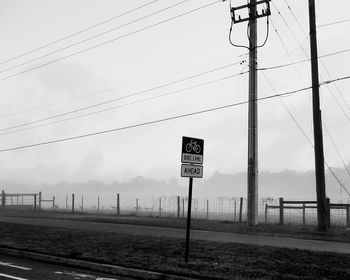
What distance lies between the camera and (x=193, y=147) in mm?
10797

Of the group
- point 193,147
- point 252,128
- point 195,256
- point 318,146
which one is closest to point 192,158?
point 193,147

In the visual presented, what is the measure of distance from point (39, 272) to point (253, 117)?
13.5 meters

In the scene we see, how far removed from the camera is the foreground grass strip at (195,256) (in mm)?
9305

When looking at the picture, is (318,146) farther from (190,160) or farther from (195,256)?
(190,160)

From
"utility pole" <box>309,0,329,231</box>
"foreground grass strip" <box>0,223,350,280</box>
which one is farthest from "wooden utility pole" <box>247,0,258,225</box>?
"foreground grass strip" <box>0,223,350,280</box>

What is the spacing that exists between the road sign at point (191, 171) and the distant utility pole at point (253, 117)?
10096 millimetres

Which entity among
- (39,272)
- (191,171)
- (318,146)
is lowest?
(39,272)

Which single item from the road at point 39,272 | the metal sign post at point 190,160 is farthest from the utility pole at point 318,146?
the road at point 39,272

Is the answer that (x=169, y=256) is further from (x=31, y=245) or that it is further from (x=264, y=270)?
(x=31, y=245)

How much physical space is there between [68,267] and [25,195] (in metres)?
33.0

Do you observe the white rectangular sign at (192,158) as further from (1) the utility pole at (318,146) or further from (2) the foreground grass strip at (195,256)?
(1) the utility pole at (318,146)

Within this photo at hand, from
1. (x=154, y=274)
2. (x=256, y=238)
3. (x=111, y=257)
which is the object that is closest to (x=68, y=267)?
(x=111, y=257)

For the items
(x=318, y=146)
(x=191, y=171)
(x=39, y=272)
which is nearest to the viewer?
(x=39, y=272)

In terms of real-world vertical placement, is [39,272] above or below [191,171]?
below
